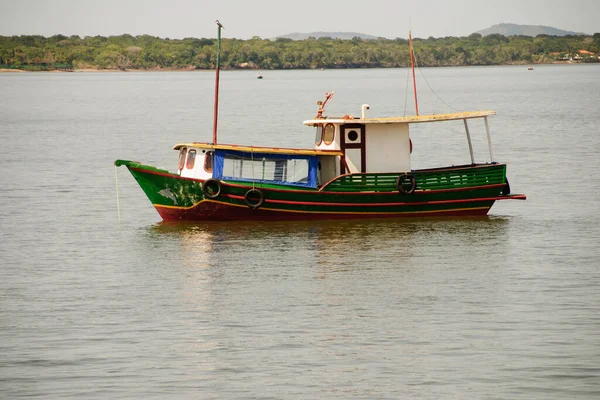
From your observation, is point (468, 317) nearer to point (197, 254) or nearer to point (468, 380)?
point (468, 380)

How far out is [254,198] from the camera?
106 feet

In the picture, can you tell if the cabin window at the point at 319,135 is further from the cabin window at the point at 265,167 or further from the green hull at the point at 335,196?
the green hull at the point at 335,196

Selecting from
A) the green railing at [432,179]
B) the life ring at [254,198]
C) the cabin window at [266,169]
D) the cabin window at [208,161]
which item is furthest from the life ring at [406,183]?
the cabin window at [208,161]

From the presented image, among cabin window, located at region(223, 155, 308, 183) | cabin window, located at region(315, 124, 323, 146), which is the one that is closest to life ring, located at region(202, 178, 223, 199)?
cabin window, located at region(223, 155, 308, 183)

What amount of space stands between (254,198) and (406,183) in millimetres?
4444

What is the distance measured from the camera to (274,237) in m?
31.1

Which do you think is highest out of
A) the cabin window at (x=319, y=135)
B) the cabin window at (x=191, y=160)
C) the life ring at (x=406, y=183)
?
the cabin window at (x=319, y=135)

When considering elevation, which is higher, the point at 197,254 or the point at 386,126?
the point at 386,126

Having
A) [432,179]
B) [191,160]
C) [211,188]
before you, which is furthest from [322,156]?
[191,160]

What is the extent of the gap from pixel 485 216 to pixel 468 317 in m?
12.3

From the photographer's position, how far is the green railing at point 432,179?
3216cm

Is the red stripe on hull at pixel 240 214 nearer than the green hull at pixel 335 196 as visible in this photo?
No

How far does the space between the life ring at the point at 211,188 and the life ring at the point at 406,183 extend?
204 inches

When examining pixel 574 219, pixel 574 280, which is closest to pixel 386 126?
pixel 574 219
